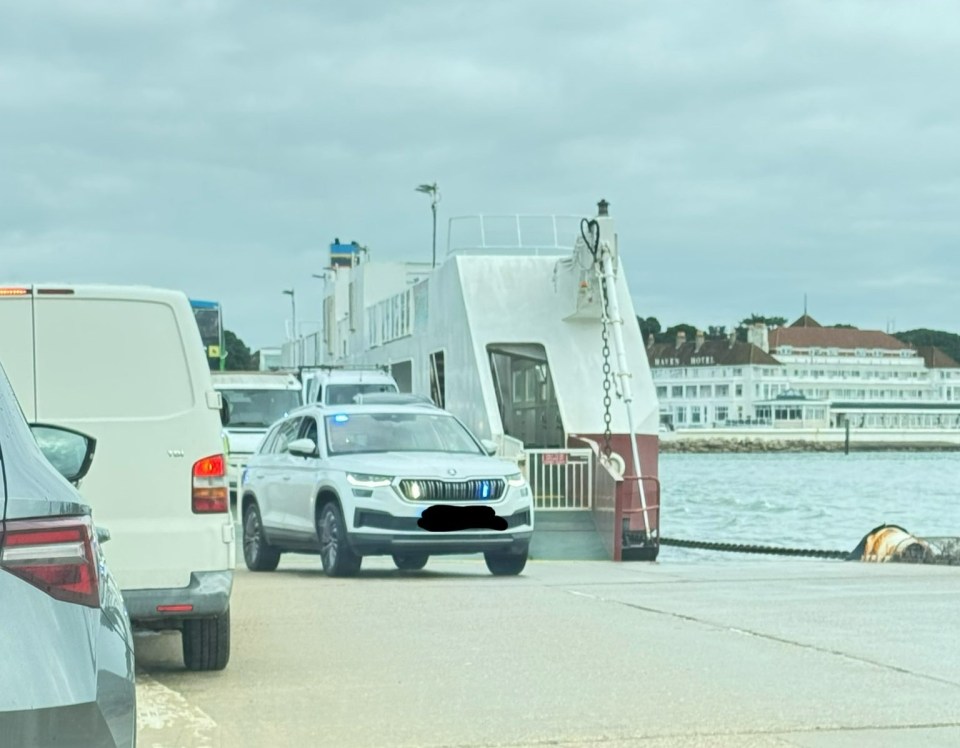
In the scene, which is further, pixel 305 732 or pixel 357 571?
pixel 357 571

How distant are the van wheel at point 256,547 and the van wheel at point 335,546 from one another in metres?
1.48

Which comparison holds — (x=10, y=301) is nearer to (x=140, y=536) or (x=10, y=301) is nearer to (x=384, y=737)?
(x=140, y=536)

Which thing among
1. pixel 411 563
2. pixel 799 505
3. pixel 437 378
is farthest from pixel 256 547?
pixel 799 505

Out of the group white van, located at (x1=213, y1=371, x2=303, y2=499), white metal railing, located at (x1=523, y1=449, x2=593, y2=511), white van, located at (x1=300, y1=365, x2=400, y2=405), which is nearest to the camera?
white metal railing, located at (x1=523, y1=449, x2=593, y2=511)

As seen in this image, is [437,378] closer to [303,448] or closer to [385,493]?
[303,448]

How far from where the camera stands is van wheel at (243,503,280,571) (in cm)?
1722

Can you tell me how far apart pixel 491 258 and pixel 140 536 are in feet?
73.9

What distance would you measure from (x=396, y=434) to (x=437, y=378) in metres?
17.8

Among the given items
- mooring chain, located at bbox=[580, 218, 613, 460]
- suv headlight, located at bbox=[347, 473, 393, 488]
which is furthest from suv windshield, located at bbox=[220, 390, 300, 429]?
suv headlight, located at bbox=[347, 473, 393, 488]

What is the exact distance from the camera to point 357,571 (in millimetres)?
15664

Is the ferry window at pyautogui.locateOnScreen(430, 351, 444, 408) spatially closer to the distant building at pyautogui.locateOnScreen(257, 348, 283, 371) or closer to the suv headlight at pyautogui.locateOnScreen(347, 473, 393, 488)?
the suv headlight at pyautogui.locateOnScreen(347, 473, 393, 488)

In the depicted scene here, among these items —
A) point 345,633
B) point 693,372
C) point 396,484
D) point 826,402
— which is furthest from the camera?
point 693,372

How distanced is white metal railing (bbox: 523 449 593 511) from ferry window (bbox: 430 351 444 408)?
1019cm

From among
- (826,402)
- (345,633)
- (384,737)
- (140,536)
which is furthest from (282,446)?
(826,402)
